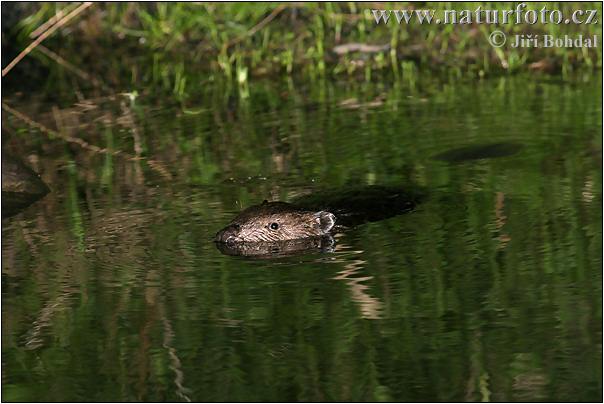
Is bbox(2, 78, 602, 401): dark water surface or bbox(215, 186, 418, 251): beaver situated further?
bbox(215, 186, 418, 251): beaver

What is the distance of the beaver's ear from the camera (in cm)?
715

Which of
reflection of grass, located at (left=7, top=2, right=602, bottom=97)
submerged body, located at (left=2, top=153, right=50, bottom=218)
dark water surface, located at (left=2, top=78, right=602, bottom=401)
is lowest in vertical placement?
dark water surface, located at (left=2, top=78, right=602, bottom=401)

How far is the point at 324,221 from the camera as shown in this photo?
7.16 metres

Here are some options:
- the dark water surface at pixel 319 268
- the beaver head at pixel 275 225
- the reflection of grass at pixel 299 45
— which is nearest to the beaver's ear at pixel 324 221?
the beaver head at pixel 275 225

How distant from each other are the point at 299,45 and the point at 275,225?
18.9 ft

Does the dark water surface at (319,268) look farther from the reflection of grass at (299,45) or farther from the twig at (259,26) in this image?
the twig at (259,26)

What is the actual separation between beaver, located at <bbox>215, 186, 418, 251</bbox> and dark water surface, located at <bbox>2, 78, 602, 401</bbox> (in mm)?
138

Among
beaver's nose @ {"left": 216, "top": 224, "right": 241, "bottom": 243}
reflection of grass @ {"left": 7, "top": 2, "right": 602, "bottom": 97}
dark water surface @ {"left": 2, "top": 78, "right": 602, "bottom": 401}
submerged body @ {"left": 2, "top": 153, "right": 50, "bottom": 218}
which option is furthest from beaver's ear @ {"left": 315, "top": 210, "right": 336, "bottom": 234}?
reflection of grass @ {"left": 7, "top": 2, "right": 602, "bottom": 97}

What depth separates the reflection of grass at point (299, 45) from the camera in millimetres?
12011

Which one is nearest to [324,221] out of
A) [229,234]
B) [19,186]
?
[229,234]

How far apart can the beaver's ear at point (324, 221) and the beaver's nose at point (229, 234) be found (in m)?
0.42

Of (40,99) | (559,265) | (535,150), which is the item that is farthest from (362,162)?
(40,99)

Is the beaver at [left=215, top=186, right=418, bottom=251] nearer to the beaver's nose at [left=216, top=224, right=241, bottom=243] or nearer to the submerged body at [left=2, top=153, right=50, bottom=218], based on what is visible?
the beaver's nose at [left=216, top=224, right=241, bottom=243]

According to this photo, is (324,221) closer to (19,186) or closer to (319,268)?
(319,268)
